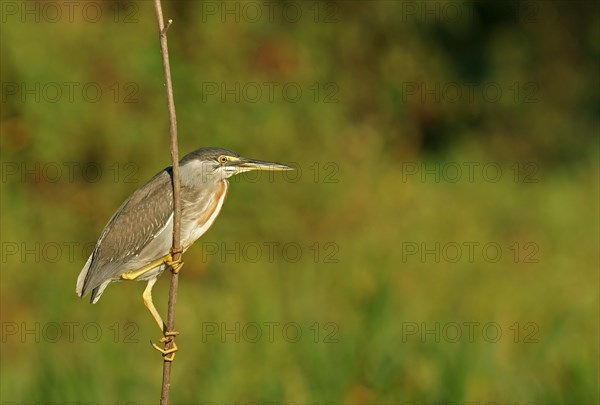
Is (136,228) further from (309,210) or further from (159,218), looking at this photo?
(309,210)

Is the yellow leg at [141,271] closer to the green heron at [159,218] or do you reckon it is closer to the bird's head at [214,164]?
the green heron at [159,218]

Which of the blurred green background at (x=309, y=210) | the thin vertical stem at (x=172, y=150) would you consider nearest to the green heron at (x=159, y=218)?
the thin vertical stem at (x=172, y=150)

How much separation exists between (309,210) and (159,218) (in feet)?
17.9

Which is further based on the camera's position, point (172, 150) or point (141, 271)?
point (141, 271)

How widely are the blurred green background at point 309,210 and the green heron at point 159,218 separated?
1.71m

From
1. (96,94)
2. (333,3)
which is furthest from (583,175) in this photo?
(96,94)

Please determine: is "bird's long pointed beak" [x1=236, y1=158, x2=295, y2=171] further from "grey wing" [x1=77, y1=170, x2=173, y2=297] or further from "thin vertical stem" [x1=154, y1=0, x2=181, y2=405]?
"thin vertical stem" [x1=154, y1=0, x2=181, y2=405]

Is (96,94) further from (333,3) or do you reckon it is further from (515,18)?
(515,18)

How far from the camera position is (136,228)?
4.33 metres

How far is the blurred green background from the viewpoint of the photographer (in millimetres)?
6258

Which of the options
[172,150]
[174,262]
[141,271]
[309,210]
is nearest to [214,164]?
[141,271]

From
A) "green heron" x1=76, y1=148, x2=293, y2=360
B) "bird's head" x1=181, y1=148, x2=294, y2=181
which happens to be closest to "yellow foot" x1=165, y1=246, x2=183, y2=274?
"green heron" x1=76, y1=148, x2=293, y2=360

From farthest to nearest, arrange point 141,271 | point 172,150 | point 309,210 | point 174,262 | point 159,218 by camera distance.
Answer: point 309,210
point 159,218
point 141,271
point 174,262
point 172,150

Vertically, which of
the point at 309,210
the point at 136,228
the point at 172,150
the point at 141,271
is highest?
the point at 172,150
